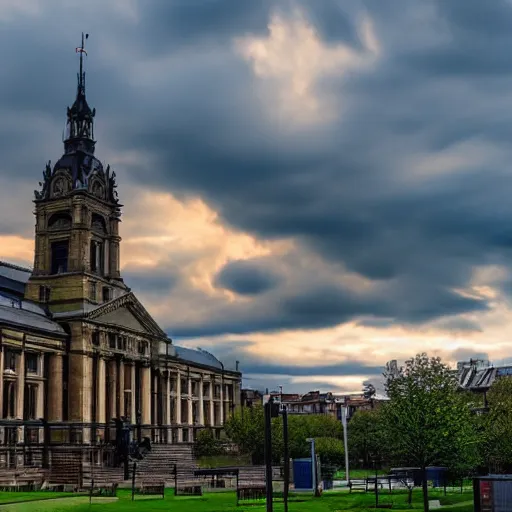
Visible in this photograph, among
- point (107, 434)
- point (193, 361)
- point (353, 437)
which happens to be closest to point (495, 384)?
point (353, 437)

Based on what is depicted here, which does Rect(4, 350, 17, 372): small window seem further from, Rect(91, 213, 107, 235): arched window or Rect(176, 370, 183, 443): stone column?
Rect(176, 370, 183, 443): stone column

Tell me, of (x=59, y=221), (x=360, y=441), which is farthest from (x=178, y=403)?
(x=59, y=221)

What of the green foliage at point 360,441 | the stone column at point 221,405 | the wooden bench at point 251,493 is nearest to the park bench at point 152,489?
the wooden bench at point 251,493

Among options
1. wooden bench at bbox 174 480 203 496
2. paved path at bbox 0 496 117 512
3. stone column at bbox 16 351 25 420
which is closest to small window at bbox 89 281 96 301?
stone column at bbox 16 351 25 420

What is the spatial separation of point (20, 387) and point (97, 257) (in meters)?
22.8

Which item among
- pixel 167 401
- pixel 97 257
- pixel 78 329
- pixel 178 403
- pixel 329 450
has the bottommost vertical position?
pixel 329 450

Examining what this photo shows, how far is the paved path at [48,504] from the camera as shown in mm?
44931

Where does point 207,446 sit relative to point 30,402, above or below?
below

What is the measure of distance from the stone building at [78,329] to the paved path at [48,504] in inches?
1102

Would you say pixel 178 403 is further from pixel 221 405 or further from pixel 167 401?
pixel 221 405

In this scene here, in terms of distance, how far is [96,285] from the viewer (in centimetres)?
9669

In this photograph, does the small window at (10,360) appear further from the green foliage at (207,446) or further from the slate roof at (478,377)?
the slate roof at (478,377)

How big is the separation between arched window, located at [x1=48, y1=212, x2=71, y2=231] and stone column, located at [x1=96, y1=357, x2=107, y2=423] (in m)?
17.5

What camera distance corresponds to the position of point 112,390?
96.1m
